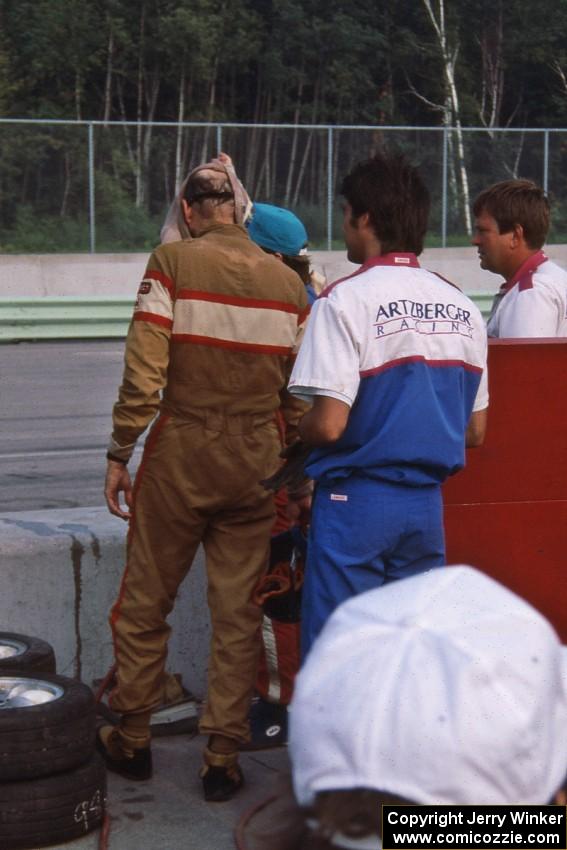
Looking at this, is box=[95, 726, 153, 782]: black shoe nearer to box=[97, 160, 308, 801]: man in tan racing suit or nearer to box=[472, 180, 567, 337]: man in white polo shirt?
box=[97, 160, 308, 801]: man in tan racing suit

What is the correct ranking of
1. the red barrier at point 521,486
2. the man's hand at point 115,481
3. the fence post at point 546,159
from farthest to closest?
the fence post at point 546,159
the red barrier at point 521,486
the man's hand at point 115,481

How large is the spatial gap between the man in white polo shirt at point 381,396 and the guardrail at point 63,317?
1449 centimetres

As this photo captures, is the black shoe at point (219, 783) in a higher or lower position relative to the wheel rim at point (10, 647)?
lower

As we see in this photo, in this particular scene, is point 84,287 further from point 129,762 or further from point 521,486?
point 129,762

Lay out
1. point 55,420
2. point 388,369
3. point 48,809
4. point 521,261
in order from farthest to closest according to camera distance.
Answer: point 55,420, point 521,261, point 48,809, point 388,369

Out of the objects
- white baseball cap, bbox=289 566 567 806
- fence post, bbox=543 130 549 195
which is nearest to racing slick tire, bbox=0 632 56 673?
white baseball cap, bbox=289 566 567 806

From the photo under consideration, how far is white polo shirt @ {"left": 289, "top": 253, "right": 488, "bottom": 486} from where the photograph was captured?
3.79m

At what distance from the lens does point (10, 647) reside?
15.7 ft

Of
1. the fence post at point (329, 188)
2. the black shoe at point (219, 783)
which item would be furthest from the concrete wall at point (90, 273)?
the black shoe at point (219, 783)

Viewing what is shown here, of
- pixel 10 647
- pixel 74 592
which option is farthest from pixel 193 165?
pixel 10 647

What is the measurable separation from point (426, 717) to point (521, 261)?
4175 mm

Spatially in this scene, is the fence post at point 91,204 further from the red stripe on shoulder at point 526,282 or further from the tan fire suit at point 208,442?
the tan fire suit at point 208,442

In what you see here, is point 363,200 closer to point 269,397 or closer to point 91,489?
point 269,397

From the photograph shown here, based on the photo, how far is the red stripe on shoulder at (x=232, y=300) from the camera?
14.7 feet
